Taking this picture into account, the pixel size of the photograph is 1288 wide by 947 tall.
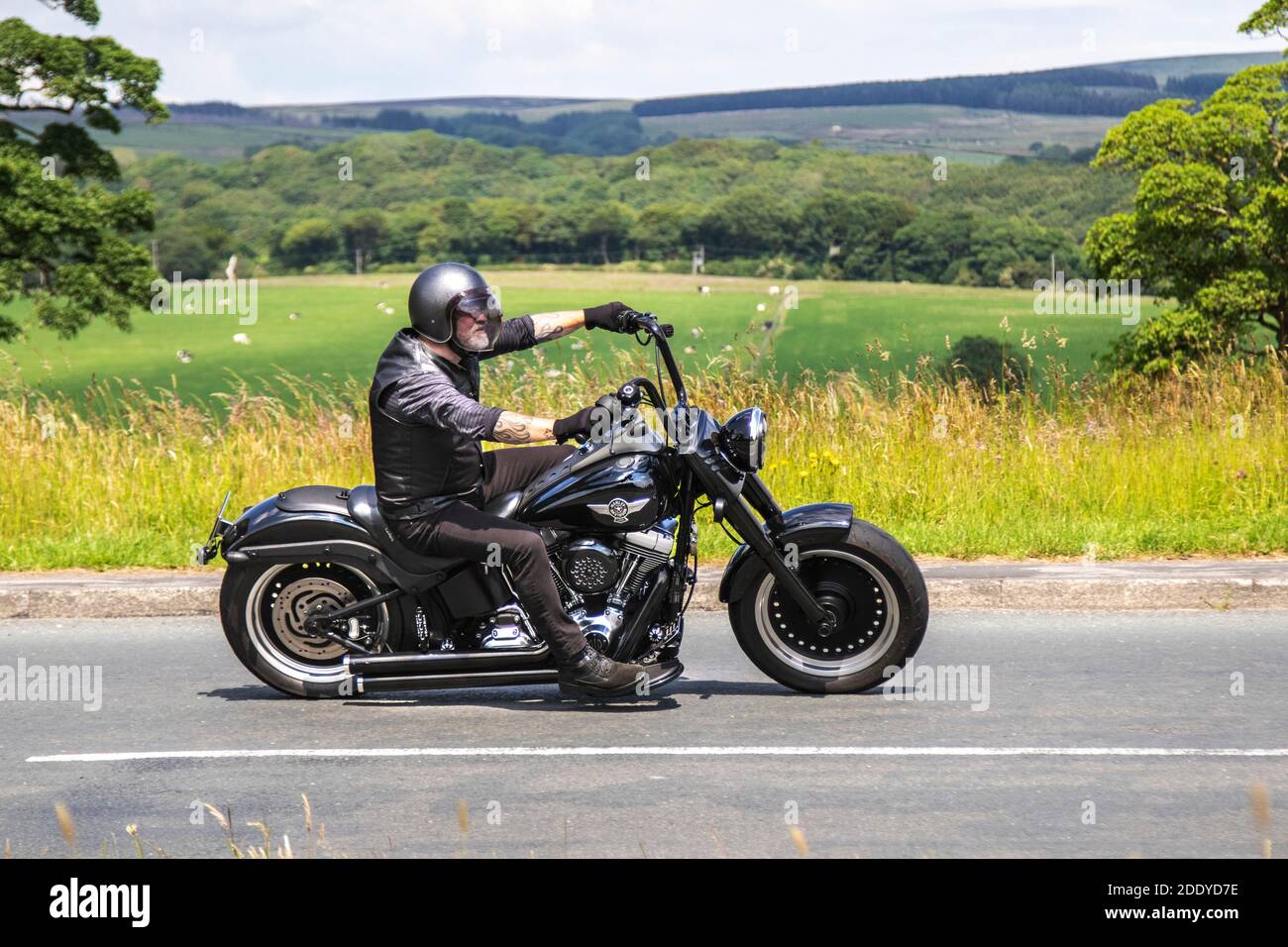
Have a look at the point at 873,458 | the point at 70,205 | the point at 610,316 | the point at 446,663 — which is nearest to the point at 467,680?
the point at 446,663

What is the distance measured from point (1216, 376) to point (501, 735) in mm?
8303

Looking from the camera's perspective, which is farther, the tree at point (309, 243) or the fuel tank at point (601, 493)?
the tree at point (309, 243)

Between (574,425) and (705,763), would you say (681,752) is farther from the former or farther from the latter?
(574,425)

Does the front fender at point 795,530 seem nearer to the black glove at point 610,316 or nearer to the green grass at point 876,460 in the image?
the black glove at point 610,316

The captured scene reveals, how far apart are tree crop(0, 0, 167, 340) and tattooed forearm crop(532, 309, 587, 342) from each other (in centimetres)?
3542

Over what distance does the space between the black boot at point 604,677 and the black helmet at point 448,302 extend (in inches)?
51.7

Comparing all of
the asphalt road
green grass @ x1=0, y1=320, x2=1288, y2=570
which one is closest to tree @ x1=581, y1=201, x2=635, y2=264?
green grass @ x1=0, y1=320, x2=1288, y2=570

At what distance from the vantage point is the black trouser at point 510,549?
20.2ft

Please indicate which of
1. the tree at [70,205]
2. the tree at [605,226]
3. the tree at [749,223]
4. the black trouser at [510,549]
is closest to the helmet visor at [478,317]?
the black trouser at [510,549]

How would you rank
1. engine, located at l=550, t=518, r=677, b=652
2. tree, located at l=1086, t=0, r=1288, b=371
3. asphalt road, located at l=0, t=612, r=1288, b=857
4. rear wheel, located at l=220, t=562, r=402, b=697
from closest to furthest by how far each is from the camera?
asphalt road, located at l=0, t=612, r=1288, b=857, engine, located at l=550, t=518, r=677, b=652, rear wheel, located at l=220, t=562, r=402, b=697, tree, located at l=1086, t=0, r=1288, b=371

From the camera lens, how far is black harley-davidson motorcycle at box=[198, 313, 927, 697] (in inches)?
249

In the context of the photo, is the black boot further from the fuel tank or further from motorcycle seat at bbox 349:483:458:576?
motorcycle seat at bbox 349:483:458:576

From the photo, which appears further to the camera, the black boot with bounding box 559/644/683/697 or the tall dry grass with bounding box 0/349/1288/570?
the tall dry grass with bounding box 0/349/1288/570
